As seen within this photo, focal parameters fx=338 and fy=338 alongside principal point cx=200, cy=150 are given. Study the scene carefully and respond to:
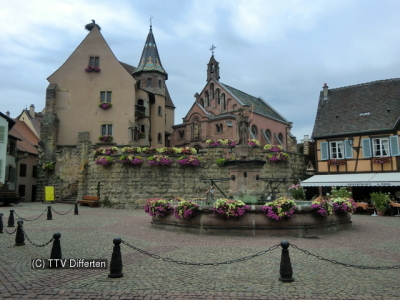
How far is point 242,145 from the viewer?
1448 cm

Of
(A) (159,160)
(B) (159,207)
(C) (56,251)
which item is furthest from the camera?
(A) (159,160)

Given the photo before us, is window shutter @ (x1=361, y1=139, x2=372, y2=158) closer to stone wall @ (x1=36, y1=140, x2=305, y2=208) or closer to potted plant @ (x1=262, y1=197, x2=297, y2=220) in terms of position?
stone wall @ (x1=36, y1=140, x2=305, y2=208)

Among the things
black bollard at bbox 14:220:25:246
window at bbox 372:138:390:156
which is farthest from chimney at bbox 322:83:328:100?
black bollard at bbox 14:220:25:246

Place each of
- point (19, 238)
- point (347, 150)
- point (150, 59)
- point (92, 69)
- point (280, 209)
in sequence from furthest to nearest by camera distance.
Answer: point (150, 59)
point (92, 69)
point (347, 150)
point (280, 209)
point (19, 238)

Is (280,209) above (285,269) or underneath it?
above

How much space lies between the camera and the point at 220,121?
4041cm

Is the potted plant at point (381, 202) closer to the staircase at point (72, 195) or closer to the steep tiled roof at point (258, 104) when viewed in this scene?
the staircase at point (72, 195)

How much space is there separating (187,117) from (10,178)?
21.0 meters

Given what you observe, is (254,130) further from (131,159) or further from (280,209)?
(280,209)

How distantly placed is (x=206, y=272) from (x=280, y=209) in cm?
481

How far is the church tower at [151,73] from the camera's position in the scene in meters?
38.6

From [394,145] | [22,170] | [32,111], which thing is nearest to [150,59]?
[22,170]

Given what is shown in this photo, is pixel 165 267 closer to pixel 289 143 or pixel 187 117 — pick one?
pixel 187 117

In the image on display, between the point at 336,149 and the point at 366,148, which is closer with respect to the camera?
the point at 366,148
